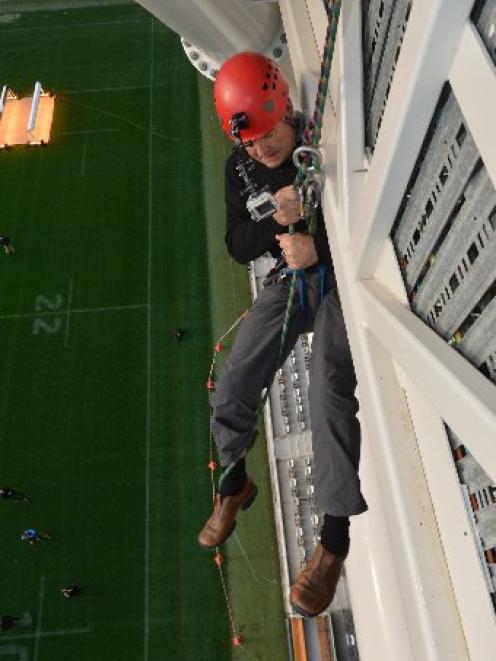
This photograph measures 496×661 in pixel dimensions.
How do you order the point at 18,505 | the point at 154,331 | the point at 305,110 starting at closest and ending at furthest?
the point at 305,110
the point at 18,505
the point at 154,331

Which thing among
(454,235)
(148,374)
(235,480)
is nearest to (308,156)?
(454,235)

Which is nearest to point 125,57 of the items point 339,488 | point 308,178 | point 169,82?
point 169,82

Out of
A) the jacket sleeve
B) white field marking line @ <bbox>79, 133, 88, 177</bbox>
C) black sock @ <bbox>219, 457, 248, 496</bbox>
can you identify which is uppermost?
white field marking line @ <bbox>79, 133, 88, 177</bbox>

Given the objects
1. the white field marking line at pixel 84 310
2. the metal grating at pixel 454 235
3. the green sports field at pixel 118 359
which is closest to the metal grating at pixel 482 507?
the metal grating at pixel 454 235

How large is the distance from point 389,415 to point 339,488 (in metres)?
0.74

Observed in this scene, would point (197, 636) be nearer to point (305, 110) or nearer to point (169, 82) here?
point (305, 110)

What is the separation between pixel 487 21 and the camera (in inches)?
58.3

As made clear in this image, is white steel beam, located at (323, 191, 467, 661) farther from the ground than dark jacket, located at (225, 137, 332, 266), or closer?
→ closer

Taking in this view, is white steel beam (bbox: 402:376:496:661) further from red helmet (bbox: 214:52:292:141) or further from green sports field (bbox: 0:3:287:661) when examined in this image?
green sports field (bbox: 0:3:287:661)

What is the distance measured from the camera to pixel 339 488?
126 inches

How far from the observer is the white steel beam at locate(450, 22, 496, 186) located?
1.44m

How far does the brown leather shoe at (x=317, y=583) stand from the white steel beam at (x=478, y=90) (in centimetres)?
277

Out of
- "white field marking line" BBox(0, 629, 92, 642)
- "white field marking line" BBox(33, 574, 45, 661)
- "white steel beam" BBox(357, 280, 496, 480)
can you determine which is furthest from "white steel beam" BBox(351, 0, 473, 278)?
"white field marking line" BBox(33, 574, 45, 661)

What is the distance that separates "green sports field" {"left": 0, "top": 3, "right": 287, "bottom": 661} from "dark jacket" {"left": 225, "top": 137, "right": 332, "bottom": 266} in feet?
12.1
